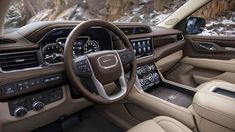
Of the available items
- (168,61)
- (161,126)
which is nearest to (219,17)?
(168,61)

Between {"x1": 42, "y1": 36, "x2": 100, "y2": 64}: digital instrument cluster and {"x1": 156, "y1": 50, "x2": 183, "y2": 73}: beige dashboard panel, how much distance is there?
3.08 feet

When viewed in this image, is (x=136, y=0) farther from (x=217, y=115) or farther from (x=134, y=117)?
(x=217, y=115)

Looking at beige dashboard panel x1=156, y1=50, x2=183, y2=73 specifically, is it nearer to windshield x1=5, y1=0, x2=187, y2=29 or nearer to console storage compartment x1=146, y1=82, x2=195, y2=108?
console storage compartment x1=146, y1=82, x2=195, y2=108

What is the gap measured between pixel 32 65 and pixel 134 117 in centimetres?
92

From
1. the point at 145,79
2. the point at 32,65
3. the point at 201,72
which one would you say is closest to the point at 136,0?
the point at 201,72

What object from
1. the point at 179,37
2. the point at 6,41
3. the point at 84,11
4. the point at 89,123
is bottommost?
the point at 89,123

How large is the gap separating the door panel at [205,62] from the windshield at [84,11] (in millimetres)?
518

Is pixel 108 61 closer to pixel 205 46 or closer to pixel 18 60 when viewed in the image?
pixel 18 60

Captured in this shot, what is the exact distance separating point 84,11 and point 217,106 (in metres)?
2.47

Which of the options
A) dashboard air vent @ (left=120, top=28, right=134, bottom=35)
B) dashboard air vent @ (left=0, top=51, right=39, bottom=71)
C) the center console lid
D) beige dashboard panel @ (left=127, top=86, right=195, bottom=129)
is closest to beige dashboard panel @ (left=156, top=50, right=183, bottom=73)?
dashboard air vent @ (left=120, top=28, right=134, bottom=35)

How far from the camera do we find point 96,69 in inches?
56.5

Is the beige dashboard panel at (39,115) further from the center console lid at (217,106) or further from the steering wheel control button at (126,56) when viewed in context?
the center console lid at (217,106)

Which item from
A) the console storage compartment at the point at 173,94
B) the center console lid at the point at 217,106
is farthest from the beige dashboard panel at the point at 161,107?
the console storage compartment at the point at 173,94

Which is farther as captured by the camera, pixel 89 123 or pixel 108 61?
pixel 89 123
